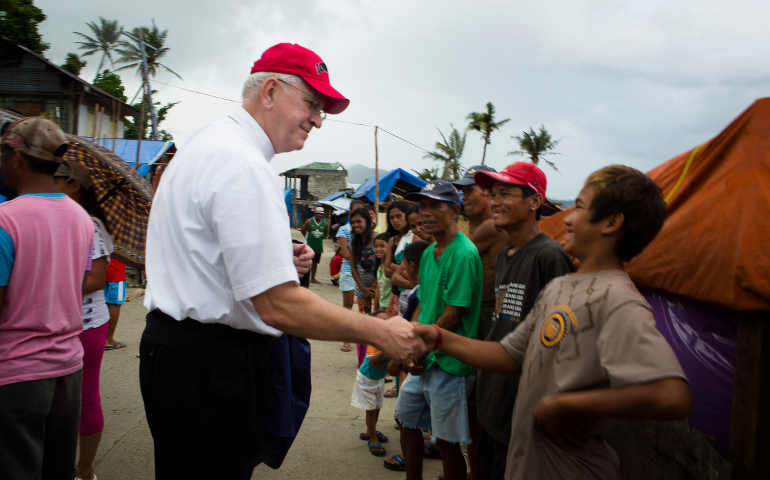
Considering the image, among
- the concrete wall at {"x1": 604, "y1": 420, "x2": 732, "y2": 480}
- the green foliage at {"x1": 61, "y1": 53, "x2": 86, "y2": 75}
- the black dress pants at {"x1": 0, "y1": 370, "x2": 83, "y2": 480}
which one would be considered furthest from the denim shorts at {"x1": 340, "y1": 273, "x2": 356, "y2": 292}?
the green foliage at {"x1": 61, "y1": 53, "x2": 86, "y2": 75}

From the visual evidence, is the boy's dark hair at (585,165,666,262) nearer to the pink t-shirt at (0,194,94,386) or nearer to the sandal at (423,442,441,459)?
the pink t-shirt at (0,194,94,386)

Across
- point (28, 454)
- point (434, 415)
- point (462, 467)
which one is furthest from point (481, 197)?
point (28, 454)

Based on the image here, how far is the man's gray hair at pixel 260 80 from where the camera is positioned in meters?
1.86

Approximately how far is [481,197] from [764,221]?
2.23 metres

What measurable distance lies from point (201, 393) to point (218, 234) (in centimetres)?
57

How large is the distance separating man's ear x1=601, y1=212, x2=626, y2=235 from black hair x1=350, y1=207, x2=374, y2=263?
509 centimetres

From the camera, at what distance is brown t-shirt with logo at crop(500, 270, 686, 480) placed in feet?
4.60

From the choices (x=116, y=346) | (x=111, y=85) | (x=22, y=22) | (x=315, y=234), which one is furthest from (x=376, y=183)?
(x=111, y=85)

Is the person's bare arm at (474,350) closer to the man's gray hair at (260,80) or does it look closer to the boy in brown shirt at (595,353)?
the boy in brown shirt at (595,353)

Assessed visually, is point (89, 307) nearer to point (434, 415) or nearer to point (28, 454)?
point (28, 454)

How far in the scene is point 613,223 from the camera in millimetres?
1692

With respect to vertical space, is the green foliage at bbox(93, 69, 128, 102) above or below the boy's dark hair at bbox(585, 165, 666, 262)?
above

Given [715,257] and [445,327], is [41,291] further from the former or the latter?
[715,257]

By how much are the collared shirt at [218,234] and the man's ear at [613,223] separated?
1.10m
